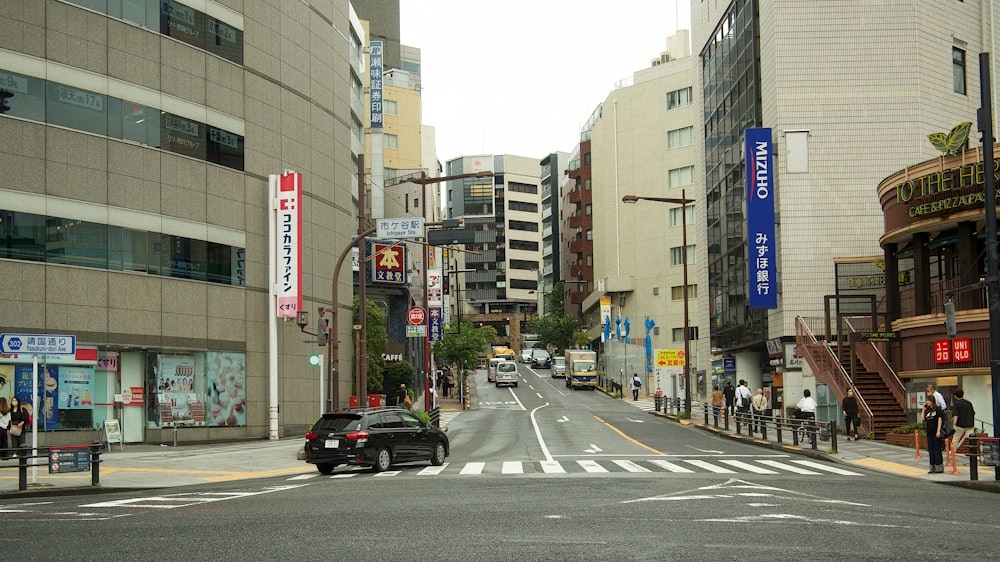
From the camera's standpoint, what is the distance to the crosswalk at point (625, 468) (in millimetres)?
23031

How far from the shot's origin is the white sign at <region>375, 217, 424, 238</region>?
34.2 m

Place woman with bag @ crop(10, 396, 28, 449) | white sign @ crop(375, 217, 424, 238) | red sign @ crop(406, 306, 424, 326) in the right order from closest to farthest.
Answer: woman with bag @ crop(10, 396, 28, 449)
white sign @ crop(375, 217, 424, 238)
red sign @ crop(406, 306, 424, 326)

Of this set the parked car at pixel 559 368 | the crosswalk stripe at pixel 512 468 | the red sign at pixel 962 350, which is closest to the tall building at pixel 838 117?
the red sign at pixel 962 350

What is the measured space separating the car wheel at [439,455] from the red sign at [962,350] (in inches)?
640

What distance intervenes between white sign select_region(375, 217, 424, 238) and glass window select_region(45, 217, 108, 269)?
30.1 feet

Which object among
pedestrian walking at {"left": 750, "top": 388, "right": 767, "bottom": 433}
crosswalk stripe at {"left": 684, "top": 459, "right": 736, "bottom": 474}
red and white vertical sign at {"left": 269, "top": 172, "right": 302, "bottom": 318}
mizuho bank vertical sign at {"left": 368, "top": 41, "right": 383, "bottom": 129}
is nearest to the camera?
crosswalk stripe at {"left": 684, "top": 459, "right": 736, "bottom": 474}

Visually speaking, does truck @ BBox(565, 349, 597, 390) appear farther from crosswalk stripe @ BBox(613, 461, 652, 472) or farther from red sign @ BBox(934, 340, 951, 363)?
crosswalk stripe @ BBox(613, 461, 652, 472)

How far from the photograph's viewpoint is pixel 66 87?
107 feet

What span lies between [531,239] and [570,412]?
11055 cm

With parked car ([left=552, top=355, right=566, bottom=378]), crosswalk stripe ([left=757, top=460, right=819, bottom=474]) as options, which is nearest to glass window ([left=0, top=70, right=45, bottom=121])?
crosswalk stripe ([left=757, top=460, right=819, bottom=474])

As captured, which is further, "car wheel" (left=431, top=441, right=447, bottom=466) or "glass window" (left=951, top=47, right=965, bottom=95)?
"glass window" (left=951, top=47, right=965, bottom=95)

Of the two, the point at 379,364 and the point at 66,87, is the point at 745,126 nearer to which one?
the point at 379,364

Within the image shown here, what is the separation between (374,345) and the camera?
57.9 m

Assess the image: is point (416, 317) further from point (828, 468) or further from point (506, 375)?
point (506, 375)
